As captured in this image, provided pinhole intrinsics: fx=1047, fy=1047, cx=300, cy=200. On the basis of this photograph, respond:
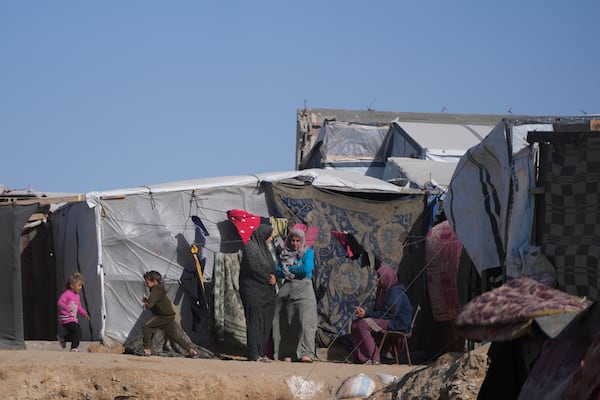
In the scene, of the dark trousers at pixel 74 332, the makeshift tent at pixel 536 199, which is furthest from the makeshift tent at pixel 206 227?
the makeshift tent at pixel 536 199

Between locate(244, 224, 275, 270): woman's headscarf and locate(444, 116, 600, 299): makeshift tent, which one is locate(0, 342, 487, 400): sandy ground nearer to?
locate(244, 224, 275, 270): woman's headscarf

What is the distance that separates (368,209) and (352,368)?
108 inches

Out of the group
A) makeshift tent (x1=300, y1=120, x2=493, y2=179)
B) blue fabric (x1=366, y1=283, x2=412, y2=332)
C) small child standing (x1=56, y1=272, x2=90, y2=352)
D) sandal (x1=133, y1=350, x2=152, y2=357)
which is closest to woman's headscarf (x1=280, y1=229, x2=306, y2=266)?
blue fabric (x1=366, y1=283, x2=412, y2=332)

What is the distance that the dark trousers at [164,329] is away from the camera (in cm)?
1213

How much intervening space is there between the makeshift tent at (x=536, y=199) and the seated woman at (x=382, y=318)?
1.68 m

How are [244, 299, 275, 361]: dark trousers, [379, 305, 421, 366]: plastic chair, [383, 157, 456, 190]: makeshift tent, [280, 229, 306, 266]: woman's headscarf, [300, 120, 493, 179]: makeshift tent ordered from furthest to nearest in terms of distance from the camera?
[300, 120, 493, 179]: makeshift tent
[383, 157, 456, 190]: makeshift tent
[280, 229, 306, 266]: woman's headscarf
[244, 299, 275, 361]: dark trousers
[379, 305, 421, 366]: plastic chair

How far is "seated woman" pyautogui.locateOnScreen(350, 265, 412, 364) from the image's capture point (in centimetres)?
1187

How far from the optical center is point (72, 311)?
12.4m

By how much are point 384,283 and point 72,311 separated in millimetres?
3691

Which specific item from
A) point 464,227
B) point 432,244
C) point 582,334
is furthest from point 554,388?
point 432,244

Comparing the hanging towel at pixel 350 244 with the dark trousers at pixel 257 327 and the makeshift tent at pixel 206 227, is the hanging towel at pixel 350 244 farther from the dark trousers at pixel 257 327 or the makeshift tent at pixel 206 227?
the dark trousers at pixel 257 327

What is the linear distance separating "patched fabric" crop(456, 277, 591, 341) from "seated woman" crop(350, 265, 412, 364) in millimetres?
6982

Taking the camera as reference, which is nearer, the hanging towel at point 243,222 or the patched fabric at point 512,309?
the patched fabric at point 512,309

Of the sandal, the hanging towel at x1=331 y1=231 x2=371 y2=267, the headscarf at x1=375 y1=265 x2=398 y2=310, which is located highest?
the hanging towel at x1=331 y1=231 x2=371 y2=267
